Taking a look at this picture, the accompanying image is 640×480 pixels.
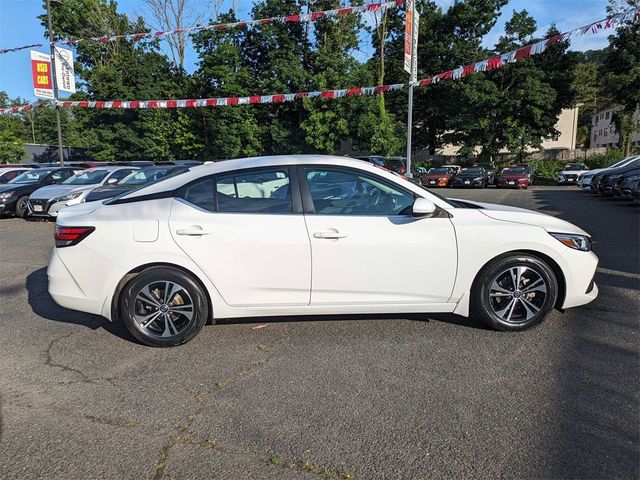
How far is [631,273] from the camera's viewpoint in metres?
5.82

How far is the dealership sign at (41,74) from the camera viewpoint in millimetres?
18406

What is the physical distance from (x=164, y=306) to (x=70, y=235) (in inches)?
38.3

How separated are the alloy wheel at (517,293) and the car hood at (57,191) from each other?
1107 cm

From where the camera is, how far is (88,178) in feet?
42.0

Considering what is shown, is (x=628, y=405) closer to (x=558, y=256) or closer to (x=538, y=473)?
(x=538, y=473)

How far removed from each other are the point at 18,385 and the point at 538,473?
133 inches

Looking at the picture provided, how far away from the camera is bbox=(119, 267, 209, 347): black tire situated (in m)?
3.64

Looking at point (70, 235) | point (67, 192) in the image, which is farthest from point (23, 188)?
point (70, 235)

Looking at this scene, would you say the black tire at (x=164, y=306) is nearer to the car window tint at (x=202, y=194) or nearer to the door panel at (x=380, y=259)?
the car window tint at (x=202, y=194)

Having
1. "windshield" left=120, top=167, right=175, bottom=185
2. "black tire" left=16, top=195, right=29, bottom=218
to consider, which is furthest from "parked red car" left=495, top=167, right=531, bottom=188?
"black tire" left=16, top=195, right=29, bottom=218

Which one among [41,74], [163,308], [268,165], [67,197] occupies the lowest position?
[163,308]

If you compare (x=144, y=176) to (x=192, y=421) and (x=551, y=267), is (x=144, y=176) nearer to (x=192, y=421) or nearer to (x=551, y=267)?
(x=192, y=421)

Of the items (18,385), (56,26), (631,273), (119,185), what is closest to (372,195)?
(18,385)

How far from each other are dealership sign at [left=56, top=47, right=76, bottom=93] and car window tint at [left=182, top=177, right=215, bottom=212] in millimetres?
18755
